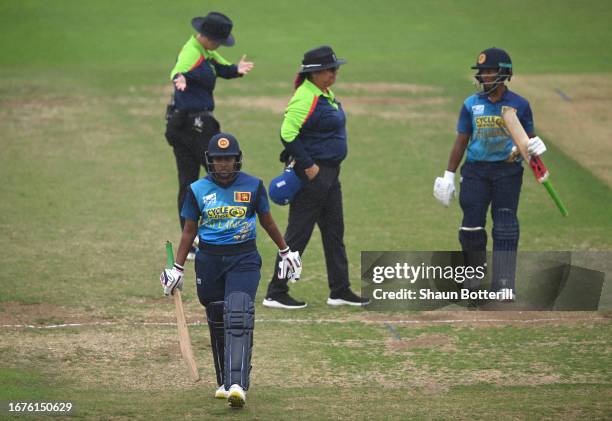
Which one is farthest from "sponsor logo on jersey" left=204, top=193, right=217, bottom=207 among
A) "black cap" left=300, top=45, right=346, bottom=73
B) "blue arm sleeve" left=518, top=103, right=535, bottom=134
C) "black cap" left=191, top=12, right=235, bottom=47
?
"black cap" left=191, top=12, right=235, bottom=47

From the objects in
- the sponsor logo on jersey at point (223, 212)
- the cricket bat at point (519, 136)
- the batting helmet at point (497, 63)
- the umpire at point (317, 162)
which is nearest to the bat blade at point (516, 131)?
the cricket bat at point (519, 136)

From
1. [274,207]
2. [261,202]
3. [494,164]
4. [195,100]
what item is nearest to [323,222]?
[494,164]

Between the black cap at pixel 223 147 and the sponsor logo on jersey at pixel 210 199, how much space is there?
11.7 inches

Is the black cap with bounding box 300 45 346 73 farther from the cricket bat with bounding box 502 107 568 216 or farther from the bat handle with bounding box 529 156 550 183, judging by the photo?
the bat handle with bounding box 529 156 550 183

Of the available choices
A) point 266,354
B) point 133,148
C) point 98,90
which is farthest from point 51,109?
point 266,354

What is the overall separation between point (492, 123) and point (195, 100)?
11.6 feet

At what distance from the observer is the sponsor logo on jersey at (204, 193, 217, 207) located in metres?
8.45

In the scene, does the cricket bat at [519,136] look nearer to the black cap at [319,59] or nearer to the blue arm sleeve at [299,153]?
the black cap at [319,59]

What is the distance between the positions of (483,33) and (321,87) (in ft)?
52.9

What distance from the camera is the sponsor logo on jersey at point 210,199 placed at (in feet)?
27.7

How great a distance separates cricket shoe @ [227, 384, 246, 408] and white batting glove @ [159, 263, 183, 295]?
102 centimetres

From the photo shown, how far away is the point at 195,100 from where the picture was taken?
41.3ft

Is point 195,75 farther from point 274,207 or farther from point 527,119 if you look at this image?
point 527,119

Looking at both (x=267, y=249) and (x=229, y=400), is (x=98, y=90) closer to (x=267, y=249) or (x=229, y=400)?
(x=267, y=249)
